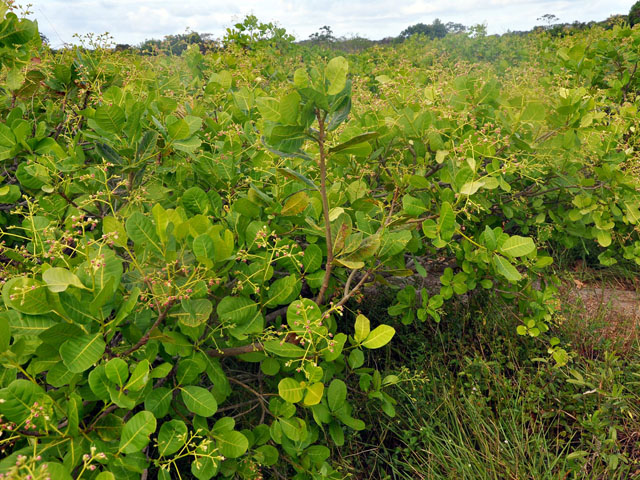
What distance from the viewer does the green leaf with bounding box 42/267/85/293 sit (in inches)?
41.8

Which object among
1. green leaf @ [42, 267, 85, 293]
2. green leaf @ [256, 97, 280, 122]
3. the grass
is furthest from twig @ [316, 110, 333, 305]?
the grass

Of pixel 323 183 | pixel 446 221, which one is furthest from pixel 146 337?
pixel 446 221

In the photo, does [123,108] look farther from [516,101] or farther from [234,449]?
[516,101]

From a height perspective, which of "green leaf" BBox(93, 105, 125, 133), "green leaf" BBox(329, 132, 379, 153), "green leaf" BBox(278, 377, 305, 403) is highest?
"green leaf" BBox(93, 105, 125, 133)

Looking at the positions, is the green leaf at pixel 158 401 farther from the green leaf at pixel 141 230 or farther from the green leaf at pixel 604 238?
the green leaf at pixel 604 238

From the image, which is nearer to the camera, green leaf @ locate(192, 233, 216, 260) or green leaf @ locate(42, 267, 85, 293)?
green leaf @ locate(42, 267, 85, 293)

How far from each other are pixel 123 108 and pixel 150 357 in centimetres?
103

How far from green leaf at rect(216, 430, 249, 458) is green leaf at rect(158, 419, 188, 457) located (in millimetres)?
160

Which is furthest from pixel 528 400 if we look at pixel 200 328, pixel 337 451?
pixel 200 328

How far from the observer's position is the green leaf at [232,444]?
139 centimetres

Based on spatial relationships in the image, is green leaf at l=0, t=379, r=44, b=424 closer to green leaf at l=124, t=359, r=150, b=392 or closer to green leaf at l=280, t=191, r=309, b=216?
green leaf at l=124, t=359, r=150, b=392

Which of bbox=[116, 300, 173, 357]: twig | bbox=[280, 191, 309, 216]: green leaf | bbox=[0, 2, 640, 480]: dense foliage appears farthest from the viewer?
bbox=[280, 191, 309, 216]: green leaf

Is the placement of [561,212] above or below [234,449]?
above

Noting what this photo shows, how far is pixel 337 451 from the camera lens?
89.0 inches
